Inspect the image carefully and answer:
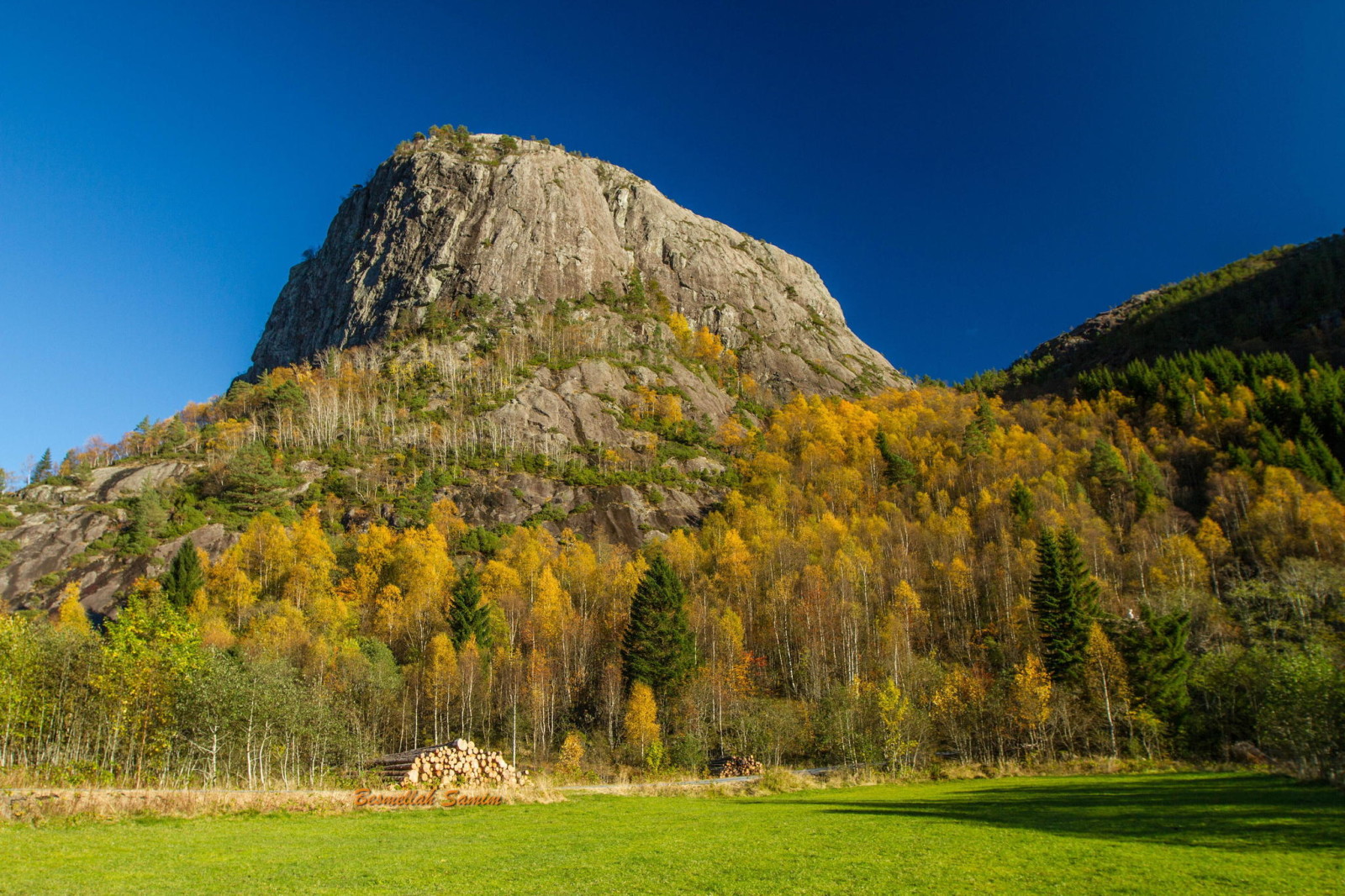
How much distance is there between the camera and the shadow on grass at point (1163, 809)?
13.2m

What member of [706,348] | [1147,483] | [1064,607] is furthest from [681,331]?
[1064,607]

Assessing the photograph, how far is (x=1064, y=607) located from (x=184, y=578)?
82.2 m

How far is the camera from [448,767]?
3028cm

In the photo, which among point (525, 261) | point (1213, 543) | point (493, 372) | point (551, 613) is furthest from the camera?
point (525, 261)

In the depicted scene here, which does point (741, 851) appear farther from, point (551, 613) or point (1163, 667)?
point (551, 613)

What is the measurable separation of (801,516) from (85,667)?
257ft

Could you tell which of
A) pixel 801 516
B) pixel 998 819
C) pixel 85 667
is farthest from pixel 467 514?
pixel 998 819

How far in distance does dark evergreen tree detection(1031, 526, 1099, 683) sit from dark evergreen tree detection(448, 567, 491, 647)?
48588 mm

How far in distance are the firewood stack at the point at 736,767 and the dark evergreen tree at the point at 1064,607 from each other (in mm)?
25046

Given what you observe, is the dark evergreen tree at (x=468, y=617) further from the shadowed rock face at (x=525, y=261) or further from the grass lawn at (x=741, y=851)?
the shadowed rock face at (x=525, y=261)

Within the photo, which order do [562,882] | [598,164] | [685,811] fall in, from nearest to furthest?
[562,882] → [685,811] → [598,164]

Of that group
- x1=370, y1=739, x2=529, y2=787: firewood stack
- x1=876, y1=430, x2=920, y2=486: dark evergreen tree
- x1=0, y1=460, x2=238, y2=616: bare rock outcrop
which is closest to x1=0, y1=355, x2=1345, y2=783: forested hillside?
x1=876, y1=430, x2=920, y2=486: dark evergreen tree

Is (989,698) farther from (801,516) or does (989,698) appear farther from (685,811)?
(801,516)

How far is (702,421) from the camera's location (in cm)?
13162
